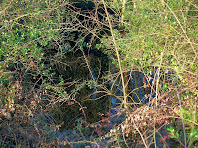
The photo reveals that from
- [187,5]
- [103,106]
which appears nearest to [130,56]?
[187,5]

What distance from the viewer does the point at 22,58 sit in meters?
5.46

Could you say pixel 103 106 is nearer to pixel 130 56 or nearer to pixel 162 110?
pixel 130 56

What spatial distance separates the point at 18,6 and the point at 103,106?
133 inches

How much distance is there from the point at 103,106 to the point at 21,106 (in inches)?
115

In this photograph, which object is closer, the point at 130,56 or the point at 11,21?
the point at 11,21

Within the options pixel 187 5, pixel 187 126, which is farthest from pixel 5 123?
pixel 187 5

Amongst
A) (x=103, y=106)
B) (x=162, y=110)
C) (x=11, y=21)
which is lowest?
(x=103, y=106)

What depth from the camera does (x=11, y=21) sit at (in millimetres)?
5238

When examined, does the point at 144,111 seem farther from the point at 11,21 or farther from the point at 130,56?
the point at 11,21

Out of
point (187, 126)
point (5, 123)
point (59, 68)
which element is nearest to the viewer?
point (187, 126)

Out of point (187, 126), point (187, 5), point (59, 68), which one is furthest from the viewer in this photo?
point (59, 68)

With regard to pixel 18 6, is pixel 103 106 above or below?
below

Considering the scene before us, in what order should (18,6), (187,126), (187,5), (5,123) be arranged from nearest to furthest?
(187,126) < (5,123) < (187,5) < (18,6)

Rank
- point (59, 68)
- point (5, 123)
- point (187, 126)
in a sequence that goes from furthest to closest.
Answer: point (59, 68)
point (5, 123)
point (187, 126)
